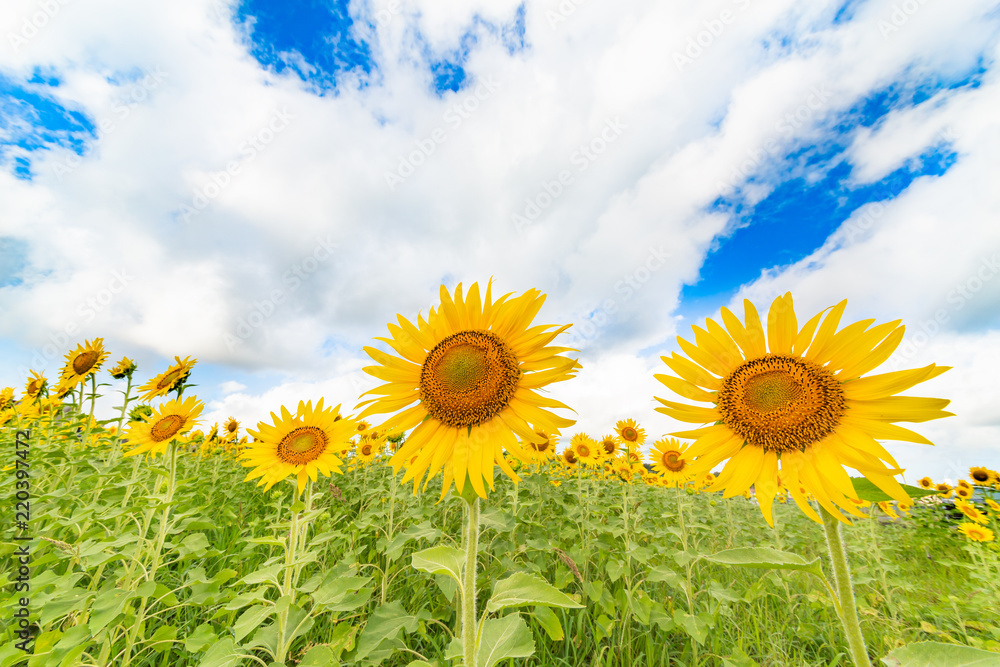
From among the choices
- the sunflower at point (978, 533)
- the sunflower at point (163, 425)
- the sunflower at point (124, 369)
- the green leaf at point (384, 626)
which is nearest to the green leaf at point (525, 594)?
the green leaf at point (384, 626)

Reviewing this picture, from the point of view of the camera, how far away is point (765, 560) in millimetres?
1400

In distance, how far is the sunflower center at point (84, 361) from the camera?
6.10m

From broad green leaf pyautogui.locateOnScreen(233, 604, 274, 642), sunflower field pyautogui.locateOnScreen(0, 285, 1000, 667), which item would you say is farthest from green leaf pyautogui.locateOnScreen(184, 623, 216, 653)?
broad green leaf pyautogui.locateOnScreen(233, 604, 274, 642)

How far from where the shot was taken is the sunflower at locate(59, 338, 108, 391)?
6.01 m

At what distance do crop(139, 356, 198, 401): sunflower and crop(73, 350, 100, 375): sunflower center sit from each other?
2241mm

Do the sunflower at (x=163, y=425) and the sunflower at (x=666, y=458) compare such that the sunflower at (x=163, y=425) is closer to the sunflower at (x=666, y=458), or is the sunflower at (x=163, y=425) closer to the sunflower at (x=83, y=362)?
the sunflower at (x=83, y=362)

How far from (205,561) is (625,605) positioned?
192 inches

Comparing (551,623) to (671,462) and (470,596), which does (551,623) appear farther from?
(671,462)

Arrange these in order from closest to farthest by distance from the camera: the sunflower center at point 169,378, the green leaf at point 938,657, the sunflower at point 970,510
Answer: the green leaf at point 938,657, the sunflower center at point 169,378, the sunflower at point 970,510

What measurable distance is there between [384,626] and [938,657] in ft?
8.88

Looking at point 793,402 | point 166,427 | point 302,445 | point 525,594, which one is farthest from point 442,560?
point 166,427

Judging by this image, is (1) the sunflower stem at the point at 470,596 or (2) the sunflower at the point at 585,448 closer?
(1) the sunflower stem at the point at 470,596

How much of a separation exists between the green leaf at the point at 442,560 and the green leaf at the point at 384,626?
107cm

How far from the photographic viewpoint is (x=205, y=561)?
488 cm
